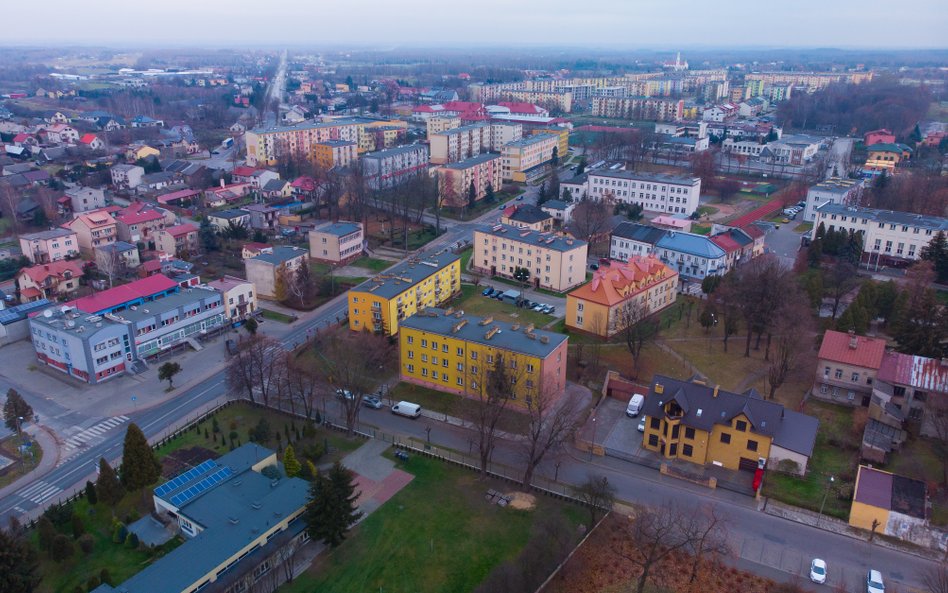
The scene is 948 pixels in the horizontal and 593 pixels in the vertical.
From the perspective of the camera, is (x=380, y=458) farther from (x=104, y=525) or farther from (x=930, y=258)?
(x=930, y=258)

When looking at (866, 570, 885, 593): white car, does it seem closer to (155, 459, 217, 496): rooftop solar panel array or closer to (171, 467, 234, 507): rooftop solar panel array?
(171, 467, 234, 507): rooftop solar panel array

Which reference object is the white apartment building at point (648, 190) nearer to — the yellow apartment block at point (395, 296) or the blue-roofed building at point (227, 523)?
the yellow apartment block at point (395, 296)

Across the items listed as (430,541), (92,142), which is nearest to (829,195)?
(430,541)

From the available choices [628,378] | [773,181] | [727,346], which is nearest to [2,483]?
[628,378]

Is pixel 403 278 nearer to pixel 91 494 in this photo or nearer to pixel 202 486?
pixel 202 486

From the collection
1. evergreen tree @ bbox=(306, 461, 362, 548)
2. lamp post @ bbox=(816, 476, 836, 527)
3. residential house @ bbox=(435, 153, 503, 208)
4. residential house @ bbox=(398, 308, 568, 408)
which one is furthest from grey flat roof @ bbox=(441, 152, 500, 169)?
evergreen tree @ bbox=(306, 461, 362, 548)

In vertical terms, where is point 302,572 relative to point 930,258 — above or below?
→ below

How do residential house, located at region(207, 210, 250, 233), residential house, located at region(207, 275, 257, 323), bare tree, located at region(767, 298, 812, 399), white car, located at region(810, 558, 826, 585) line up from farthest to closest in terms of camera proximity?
residential house, located at region(207, 210, 250, 233) → residential house, located at region(207, 275, 257, 323) → bare tree, located at region(767, 298, 812, 399) → white car, located at region(810, 558, 826, 585)
